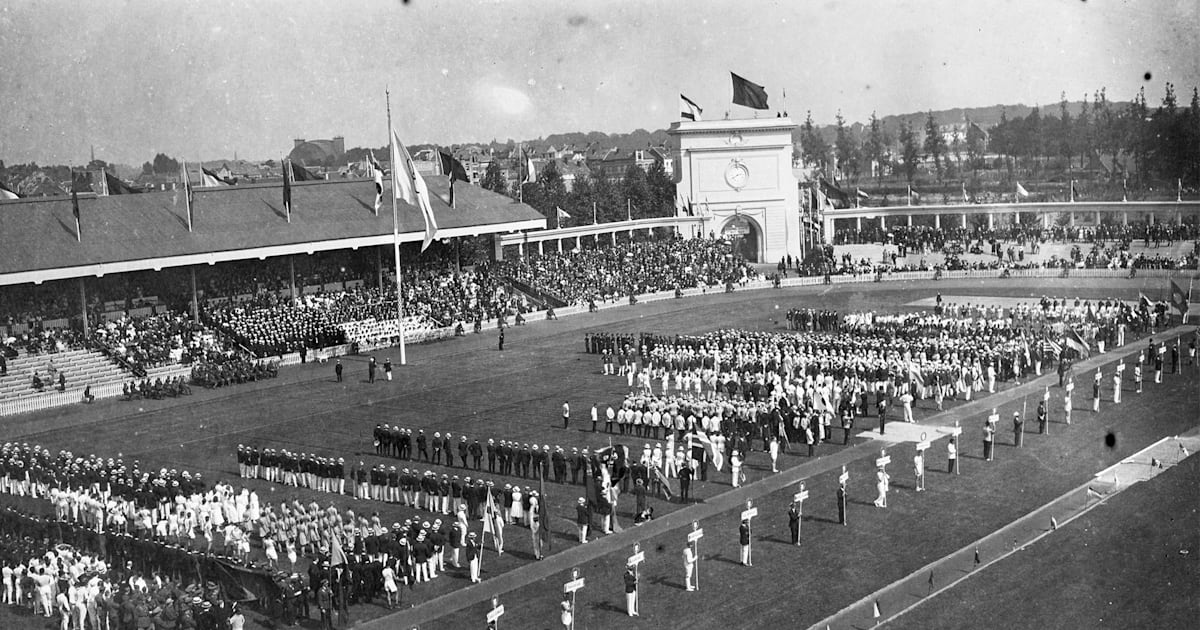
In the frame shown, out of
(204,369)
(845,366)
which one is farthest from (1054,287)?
(204,369)

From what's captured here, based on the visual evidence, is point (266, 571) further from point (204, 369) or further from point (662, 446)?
point (204, 369)

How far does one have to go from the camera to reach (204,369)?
43594 mm

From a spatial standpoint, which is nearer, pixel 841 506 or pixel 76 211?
pixel 841 506

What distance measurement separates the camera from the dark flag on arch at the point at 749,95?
72312 mm

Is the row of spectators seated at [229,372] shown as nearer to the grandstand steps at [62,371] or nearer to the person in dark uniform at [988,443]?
the grandstand steps at [62,371]

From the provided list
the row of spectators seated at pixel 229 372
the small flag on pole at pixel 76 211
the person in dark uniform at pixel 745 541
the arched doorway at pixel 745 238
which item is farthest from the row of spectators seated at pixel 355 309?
the person in dark uniform at pixel 745 541

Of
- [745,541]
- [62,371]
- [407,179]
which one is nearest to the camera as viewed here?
[745,541]

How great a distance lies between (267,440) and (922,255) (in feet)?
175

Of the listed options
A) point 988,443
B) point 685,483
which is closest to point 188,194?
point 685,483

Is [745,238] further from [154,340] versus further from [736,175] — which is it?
[154,340]

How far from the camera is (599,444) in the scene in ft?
102

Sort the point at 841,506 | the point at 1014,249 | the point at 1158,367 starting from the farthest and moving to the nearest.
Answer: the point at 1014,249, the point at 1158,367, the point at 841,506

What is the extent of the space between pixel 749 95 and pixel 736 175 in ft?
24.0

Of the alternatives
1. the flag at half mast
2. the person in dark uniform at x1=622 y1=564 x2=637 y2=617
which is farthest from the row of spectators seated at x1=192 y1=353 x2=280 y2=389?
the person in dark uniform at x1=622 y1=564 x2=637 y2=617
